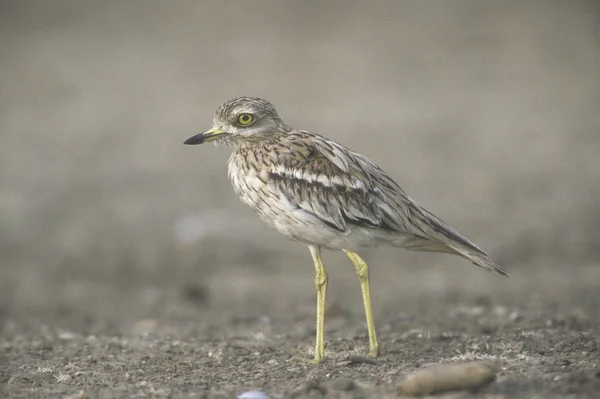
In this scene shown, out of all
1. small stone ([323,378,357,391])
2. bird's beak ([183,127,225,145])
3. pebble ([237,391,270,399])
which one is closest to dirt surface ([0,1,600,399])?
small stone ([323,378,357,391])

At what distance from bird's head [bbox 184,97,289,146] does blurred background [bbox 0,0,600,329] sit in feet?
8.43

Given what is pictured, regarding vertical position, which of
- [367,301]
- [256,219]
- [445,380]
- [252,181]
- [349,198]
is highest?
[256,219]

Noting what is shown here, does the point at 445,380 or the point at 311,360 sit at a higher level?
the point at 311,360

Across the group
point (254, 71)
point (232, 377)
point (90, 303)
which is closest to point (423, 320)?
point (232, 377)

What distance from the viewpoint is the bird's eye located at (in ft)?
19.2

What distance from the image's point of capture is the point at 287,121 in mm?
14664

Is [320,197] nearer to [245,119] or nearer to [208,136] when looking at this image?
[245,119]

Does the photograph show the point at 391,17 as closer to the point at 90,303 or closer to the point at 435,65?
the point at 435,65

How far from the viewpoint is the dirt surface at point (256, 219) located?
5742 mm

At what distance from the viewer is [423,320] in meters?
7.07

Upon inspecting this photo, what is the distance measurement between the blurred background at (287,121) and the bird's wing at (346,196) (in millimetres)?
2463

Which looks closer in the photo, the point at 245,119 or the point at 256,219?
the point at 245,119

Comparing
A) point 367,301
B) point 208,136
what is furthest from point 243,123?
point 367,301

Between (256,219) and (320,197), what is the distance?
5616 millimetres
